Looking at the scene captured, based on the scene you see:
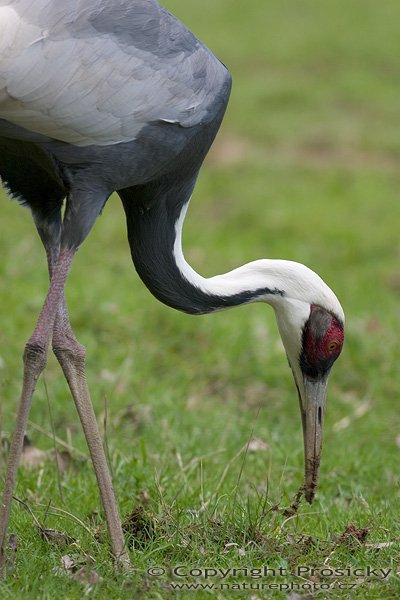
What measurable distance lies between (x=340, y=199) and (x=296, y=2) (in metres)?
11.9

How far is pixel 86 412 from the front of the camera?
174 inches

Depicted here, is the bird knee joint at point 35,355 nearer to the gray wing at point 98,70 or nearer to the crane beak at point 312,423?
the gray wing at point 98,70

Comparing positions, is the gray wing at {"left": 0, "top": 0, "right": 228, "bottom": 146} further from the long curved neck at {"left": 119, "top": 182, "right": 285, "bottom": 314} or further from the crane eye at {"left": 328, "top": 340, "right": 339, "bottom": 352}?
the crane eye at {"left": 328, "top": 340, "right": 339, "bottom": 352}

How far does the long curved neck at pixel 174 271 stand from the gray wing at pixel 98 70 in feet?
1.50

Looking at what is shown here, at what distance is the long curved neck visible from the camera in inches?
183

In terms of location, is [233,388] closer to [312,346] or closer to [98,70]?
[312,346]

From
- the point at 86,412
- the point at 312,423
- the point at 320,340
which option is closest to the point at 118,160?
the point at 86,412

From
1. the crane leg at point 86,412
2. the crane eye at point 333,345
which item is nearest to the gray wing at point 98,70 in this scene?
the crane leg at point 86,412

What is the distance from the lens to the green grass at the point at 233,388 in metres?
4.28

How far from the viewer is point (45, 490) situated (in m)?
5.05

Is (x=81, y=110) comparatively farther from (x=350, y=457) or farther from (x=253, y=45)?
(x=253, y=45)

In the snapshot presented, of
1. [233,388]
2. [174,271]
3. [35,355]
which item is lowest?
[233,388]

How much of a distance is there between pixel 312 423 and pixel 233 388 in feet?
8.10

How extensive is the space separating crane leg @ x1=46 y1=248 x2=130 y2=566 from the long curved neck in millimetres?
406
